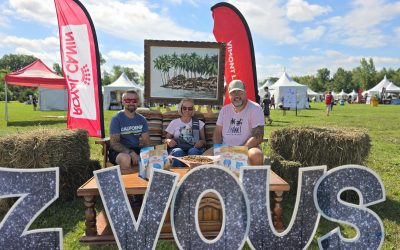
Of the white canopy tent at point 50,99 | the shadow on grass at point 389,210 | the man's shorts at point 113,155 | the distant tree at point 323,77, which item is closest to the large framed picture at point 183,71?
the man's shorts at point 113,155

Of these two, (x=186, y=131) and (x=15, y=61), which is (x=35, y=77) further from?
(x=15, y=61)

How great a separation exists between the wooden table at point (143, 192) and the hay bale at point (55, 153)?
1.04 m

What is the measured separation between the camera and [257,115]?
4.26 meters

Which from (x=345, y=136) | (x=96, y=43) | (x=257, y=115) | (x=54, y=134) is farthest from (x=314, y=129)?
(x=96, y=43)

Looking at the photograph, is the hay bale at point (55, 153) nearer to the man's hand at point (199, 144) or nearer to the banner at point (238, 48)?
the man's hand at point (199, 144)

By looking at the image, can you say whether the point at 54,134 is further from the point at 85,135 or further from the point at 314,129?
the point at 314,129

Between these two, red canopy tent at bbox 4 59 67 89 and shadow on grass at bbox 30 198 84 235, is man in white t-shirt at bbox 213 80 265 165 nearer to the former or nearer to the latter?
shadow on grass at bbox 30 198 84 235

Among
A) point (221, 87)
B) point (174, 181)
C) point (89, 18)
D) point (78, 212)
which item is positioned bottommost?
Answer: point (78, 212)

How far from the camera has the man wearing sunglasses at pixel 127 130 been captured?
4.34m

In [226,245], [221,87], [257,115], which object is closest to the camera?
[226,245]

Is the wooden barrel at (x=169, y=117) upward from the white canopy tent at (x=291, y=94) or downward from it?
downward

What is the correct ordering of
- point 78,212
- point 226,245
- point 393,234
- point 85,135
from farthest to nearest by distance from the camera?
point 85,135, point 78,212, point 393,234, point 226,245

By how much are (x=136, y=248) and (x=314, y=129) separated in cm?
333

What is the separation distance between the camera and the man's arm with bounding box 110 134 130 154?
4.27 m
